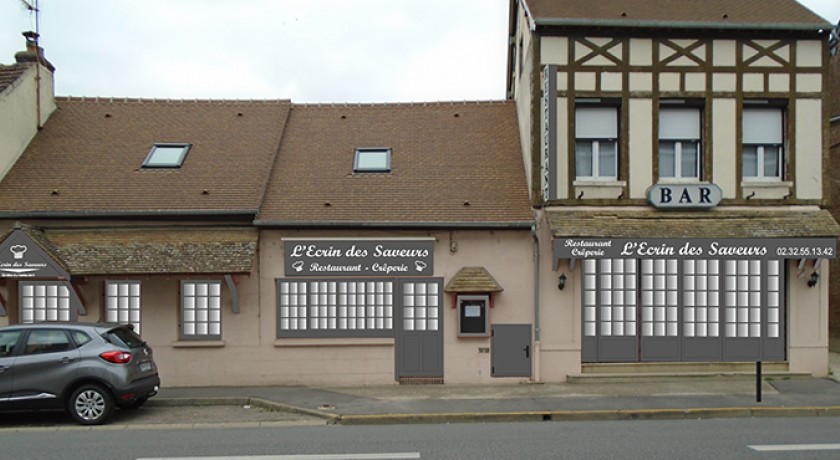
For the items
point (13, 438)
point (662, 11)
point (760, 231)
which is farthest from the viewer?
point (662, 11)

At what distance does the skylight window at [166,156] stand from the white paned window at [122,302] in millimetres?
2897

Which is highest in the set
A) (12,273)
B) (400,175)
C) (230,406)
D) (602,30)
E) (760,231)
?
(602,30)

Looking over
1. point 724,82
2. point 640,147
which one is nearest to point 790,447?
point 640,147

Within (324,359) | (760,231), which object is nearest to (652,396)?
(760,231)

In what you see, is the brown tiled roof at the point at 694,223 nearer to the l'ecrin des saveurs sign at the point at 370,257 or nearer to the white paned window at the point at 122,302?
the l'ecrin des saveurs sign at the point at 370,257

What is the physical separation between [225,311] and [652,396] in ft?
27.7

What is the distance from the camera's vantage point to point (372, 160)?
15.1 metres

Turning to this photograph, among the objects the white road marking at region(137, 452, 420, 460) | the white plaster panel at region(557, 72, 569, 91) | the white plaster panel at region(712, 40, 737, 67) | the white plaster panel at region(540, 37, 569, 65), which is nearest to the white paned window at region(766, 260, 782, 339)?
the white plaster panel at region(712, 40, 737, 67)

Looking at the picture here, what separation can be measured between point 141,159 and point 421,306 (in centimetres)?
731

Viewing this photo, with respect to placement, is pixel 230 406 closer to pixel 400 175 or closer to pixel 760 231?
pixel 400 175

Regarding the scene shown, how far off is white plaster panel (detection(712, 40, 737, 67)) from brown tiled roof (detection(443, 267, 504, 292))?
258 inches

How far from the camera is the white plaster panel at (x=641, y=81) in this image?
1349 cm

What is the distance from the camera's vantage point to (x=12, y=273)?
39.9 ft

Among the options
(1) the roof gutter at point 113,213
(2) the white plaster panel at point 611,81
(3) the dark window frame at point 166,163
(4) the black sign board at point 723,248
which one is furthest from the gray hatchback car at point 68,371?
(2) the white plaster panel at point 611,81
